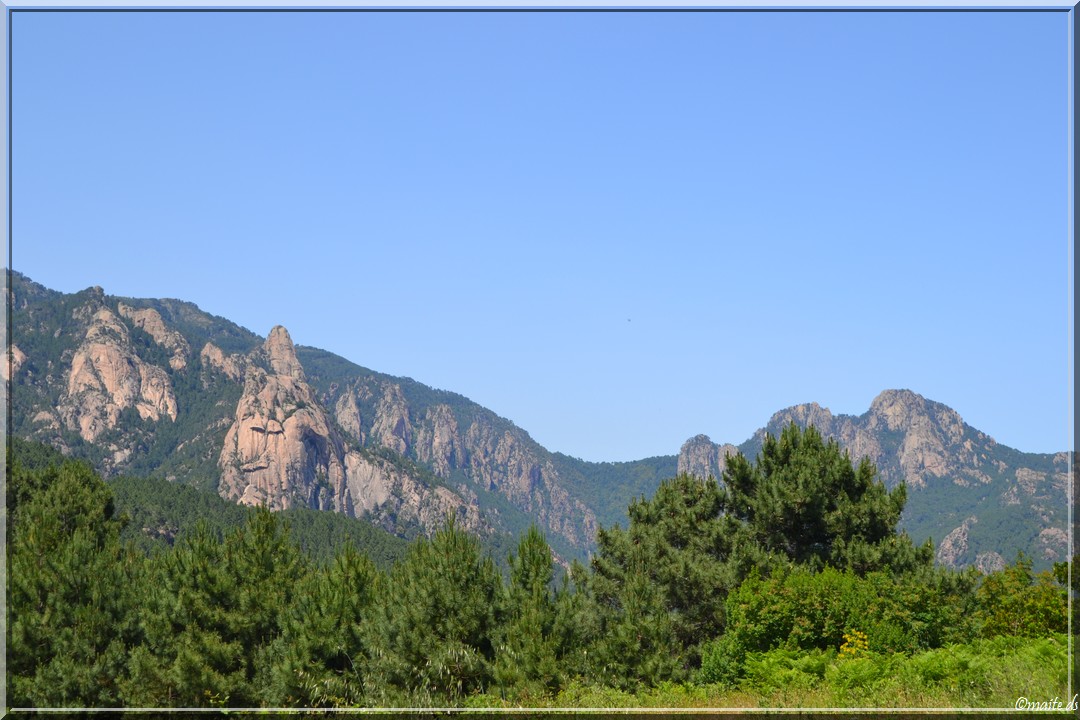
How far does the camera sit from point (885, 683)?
13.0 meters

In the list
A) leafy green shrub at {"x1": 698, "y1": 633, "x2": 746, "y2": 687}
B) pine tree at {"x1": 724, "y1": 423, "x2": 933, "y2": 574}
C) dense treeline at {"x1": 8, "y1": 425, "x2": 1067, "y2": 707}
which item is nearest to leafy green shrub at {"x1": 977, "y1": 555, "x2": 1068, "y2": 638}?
dense treeline at {"x1": 8, "y1": 425, "x2": 1067, "y2": 707}

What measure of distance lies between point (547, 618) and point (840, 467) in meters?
12.4

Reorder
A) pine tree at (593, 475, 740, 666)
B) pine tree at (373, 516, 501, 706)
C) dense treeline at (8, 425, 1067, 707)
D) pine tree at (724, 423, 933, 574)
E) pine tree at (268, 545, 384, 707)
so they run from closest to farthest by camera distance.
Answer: dense treeline at (8, 425, 1067, 707) < pine tree at (373, 516, 501, 706) < pine tree at (268, 545, 384, 707) < pine tree at (724, 423, 933, 574) < pine tree at (593, 475, 740, 666)

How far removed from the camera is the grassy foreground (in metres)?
11.0

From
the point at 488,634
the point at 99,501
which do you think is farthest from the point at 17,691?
the point at 99,501

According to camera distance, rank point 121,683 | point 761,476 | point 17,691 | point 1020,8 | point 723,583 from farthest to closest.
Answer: point 761,476, point 723,583, point 121,683, point 17,691, point 1020,8

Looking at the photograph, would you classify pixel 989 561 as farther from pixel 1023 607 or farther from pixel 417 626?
pixel 417 626

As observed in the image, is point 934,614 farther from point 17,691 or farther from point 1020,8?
point 17,691

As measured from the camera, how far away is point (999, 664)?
1279cm

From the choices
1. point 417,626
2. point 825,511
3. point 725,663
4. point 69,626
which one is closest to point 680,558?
point 825,511

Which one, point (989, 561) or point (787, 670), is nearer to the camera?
point (787, 670)

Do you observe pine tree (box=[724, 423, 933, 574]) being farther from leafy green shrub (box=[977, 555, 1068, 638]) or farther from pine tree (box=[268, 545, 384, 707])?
pine tree (box=[268, 545, 384, 707])

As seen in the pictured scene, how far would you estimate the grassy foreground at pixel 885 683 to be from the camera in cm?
1098

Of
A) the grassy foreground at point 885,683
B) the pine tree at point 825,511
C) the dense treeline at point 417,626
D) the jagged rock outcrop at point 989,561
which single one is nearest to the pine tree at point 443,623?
the dense treeline at point 417,626
